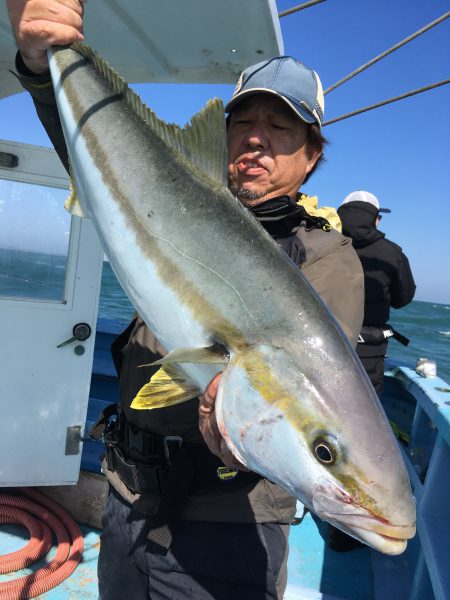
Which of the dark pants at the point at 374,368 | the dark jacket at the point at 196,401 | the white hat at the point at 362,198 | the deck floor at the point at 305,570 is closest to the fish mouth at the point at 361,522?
the dark jacket at the point at 196,401

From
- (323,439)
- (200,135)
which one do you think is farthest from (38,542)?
(200,135)

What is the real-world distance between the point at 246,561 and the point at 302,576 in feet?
7.40

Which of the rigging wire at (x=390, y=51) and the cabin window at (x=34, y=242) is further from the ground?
the rigging wire at (x=390, y=51)

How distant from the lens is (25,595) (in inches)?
127

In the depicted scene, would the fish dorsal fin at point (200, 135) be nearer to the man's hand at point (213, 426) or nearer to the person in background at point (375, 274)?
the man's hand at point (213, 426)

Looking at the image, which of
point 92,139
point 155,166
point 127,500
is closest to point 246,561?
point 127,500

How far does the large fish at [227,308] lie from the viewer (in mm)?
1269

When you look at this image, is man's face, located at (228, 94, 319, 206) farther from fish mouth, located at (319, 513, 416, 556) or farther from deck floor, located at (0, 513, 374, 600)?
deck floor, located at (0, 513, 374, 600)

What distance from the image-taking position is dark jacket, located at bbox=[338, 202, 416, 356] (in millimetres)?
4945

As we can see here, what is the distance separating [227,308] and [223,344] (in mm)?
111

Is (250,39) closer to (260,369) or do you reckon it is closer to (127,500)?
(260,369)

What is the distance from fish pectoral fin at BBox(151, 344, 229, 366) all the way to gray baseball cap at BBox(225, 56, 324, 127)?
107 centimetres

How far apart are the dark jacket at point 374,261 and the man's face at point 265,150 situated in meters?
3.02

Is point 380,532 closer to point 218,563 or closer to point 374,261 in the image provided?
point 218,563
